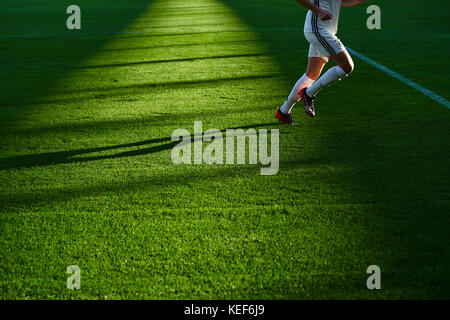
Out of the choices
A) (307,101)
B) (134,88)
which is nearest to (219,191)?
(307,101)

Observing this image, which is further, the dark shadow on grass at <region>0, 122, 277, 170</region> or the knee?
the knee


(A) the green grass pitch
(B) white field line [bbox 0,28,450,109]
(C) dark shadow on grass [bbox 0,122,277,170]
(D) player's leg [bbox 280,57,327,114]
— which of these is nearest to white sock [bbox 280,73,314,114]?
(D) player's leg [bbox 280,57,327,114]

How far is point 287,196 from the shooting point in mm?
3371

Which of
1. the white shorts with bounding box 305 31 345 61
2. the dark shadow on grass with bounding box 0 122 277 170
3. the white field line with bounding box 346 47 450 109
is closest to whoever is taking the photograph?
the dark shadow on grass with bounding box 0 122 277 170

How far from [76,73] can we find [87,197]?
5101 millimetres

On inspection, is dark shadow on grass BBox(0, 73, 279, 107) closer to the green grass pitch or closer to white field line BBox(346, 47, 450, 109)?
the green grass pitch

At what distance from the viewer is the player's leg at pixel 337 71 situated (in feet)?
15.5

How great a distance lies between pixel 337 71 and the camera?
4.85 metres

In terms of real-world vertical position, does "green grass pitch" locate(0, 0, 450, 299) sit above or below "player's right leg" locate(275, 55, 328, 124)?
below

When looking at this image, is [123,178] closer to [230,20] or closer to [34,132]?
[34,132]

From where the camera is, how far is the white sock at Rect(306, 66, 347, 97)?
486 centimetres

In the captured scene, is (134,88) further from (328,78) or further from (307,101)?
(328,78)

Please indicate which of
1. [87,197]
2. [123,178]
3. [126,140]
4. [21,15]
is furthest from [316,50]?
[21,15]

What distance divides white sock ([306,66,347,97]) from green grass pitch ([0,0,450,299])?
1.09ft
